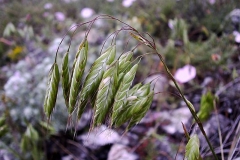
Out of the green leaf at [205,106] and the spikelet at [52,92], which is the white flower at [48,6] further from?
the spikelet at [52,92]

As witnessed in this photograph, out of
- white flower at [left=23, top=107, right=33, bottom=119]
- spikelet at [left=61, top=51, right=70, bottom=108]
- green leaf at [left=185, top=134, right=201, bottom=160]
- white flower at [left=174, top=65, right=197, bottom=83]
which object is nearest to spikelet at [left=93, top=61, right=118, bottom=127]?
spikelet at [left=61, top=51, right=70, bottom=108]

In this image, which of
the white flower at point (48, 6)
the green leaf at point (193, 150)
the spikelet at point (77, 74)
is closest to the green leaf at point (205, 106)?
the green leaf at point (193, 150)

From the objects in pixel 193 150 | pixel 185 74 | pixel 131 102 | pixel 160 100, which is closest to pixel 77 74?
pixel 131 102

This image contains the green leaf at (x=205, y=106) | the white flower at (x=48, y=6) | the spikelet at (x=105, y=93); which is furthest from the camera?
the white flower at (x=48, y=6)

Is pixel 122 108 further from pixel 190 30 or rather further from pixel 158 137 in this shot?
pixel 190 30

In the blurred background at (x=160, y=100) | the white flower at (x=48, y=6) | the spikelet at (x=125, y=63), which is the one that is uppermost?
the white flower at (x=48, y=6)

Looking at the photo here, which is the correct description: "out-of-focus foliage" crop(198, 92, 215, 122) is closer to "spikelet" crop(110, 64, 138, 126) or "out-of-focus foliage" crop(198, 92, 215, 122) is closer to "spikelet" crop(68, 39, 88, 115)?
"spikelet" crop(110, 64, 138, 126)
